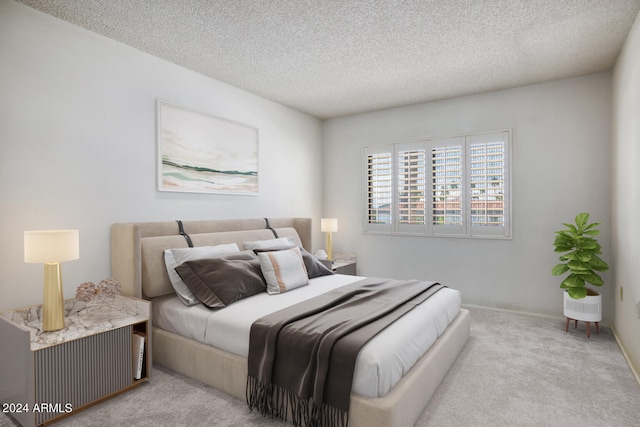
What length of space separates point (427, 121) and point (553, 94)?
1414 mm

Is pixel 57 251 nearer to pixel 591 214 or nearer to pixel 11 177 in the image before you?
pixel 11 177

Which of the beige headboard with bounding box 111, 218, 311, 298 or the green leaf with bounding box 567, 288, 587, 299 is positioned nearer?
the beige headboard with bounding box 111, 218, 311, 298

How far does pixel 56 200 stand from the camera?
2631 mm

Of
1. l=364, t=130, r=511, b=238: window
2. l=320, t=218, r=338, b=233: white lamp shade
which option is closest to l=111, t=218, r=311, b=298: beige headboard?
l=320, t=218, r=338, b=233: white lamp shade

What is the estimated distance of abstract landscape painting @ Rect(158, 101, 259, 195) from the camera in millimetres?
3365

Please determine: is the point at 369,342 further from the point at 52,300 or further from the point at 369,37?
the point at 369,37

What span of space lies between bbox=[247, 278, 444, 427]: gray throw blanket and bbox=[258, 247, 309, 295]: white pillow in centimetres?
55

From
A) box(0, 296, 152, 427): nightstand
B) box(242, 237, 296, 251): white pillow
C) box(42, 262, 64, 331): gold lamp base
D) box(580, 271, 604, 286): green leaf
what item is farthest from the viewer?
box(242, 237, 296, 251): white pillow

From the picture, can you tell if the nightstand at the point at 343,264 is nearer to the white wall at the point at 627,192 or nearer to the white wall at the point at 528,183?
the white wall at the point at 528,183

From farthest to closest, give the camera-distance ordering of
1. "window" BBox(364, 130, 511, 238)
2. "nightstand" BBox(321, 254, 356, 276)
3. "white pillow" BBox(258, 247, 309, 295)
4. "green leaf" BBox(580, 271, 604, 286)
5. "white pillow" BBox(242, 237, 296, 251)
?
"nightstand" BBox(321, 254, 356, 276), "window" BBox(364, 130, 511, 238), "white pillow" BBox(242, 237, 296, 251), "green leaf" BBox(580, 271, 604, 286), "white pillow" BBox(258, 247, 309, 295)

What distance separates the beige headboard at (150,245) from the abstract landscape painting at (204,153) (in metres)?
0.40

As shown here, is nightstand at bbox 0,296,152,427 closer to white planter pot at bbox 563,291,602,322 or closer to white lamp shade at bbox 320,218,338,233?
white lamp shade at bbox 320,218,338,233

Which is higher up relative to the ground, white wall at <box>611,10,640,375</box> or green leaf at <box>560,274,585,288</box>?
white wall at <box>611,10,640,375</box>

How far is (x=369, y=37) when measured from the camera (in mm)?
2906
